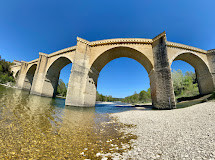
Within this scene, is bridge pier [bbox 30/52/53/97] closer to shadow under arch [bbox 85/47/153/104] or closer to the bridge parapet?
shadow under arch [bbox 85/47/153/104]

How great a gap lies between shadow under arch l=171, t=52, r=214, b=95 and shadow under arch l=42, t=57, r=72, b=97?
2320cm

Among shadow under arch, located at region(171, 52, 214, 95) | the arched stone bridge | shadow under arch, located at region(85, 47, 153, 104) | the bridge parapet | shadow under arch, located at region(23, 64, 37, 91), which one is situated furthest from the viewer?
shadow under arch, located at region(23, 64, 37, 91)

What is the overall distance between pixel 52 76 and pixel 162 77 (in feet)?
73.0

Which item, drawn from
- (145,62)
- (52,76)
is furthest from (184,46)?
(52,76)

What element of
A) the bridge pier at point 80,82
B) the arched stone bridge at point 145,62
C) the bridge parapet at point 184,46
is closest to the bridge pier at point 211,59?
the arched stone bridge at point 145,62

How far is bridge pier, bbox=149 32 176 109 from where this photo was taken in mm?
9953

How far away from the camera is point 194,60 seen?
15617mm

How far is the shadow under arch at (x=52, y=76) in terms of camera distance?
18706 mm

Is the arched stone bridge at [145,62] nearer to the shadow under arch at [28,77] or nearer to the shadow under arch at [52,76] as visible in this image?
the shadow under arch at [52,76]

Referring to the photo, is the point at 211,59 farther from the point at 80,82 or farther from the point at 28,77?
the point at 28,77

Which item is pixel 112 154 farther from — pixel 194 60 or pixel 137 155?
pixel 194 60

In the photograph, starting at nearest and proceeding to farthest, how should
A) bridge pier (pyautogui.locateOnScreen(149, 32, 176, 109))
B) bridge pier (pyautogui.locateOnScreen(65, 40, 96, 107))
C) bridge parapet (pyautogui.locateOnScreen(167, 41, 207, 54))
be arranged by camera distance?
1. bridge pier (pyautogui.locateOnScreen(149, 32, 176, 109))
2. bridge pier (pyautogui.locateOnScreen(65, 40, 96, 107))
3. bridge parapet (pyautogui.locateOnScreen(167, 41, 207, 54))

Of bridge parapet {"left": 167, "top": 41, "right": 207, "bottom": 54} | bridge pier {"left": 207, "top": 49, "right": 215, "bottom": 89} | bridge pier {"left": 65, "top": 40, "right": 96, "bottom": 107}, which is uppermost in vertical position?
bridge parapet {"left": 167, "top": 41, "right": 207, "bottom": 54}

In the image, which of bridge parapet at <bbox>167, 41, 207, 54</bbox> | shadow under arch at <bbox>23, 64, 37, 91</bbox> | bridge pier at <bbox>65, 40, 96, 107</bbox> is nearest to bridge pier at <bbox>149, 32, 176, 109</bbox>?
bridge parapet at <bbox>167, 41, 207, 54</bbox>
